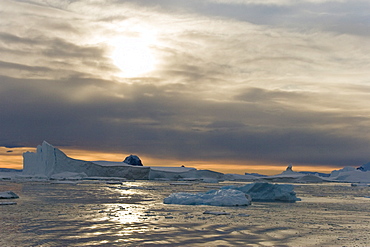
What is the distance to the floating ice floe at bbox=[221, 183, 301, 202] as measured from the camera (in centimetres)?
2255

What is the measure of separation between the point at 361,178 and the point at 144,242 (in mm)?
73294

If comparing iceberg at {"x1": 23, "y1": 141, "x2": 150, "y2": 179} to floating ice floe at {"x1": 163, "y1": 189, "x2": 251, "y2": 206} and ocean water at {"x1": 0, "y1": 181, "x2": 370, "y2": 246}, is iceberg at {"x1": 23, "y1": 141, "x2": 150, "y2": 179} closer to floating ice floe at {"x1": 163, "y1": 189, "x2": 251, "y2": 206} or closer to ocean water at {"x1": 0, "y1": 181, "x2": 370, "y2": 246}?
floating ice floe at {"x1": 163, "y1": 189, "x2": 251, "y2": 206}

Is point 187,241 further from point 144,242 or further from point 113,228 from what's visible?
point 113,228

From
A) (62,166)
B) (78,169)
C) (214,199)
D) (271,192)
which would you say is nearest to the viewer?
(214,199)

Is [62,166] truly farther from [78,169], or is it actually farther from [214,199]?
[214,199]

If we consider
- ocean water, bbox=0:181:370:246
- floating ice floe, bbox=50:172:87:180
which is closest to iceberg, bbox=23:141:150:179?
floating ice floe, bbox=50:172:87:180

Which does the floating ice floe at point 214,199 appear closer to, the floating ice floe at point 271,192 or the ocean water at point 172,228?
the ocean water at point 172,228

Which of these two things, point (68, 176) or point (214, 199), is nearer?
point (214, 199)

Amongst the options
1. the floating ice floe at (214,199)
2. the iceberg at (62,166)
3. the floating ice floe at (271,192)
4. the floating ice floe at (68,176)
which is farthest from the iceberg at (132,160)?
the floating ice floe at (214,199)

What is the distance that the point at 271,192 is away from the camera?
2291cm

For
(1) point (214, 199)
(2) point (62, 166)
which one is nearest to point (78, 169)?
(2) point (62, 166)

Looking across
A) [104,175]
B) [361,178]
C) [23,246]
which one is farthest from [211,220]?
[361,178]

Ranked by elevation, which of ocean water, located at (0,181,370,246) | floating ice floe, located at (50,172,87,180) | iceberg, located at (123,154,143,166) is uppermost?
iceberg, located at (123,154,143,166)

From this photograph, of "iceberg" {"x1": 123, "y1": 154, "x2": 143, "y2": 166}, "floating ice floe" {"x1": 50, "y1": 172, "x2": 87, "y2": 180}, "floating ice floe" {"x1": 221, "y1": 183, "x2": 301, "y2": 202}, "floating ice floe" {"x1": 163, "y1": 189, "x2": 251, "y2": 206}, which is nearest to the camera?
"floating ice floe" {"x1": 163, "y1": 189, "x2": 251, "y2": 206}
